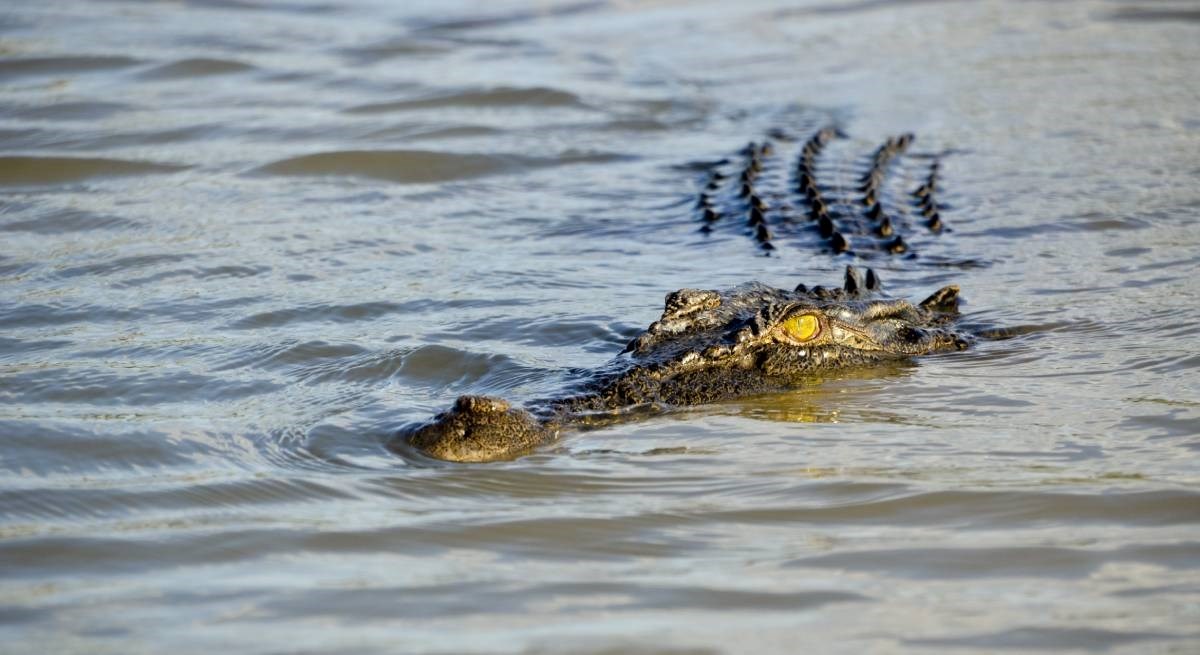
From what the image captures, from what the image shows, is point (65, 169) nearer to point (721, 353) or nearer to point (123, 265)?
point (123, 265)

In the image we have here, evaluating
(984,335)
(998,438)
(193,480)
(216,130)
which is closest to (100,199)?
(216,130)

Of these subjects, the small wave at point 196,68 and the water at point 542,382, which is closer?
the water at point 542,382

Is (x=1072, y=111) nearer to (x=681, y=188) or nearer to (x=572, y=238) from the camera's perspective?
(x=681, y=188)

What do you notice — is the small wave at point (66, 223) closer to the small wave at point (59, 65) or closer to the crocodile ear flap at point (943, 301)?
the crocodile ear flap at point (943, 301)

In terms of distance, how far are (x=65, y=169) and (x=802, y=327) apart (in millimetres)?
6154

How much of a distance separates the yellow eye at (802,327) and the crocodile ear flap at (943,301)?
3.41 feet

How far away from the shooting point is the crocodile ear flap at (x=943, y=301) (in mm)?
6434

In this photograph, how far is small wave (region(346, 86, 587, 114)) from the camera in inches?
483

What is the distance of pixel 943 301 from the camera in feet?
21.2

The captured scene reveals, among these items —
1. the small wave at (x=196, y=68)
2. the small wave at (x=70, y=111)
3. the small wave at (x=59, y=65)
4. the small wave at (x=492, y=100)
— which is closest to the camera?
the small wave at (x=70, y=111)

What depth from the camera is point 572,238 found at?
27.2 ft

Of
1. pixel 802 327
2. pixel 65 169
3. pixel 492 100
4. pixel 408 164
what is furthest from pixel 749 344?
pixel 492 100

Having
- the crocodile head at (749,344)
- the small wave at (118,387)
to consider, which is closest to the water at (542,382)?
the small wave at (118,387)

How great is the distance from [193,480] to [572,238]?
4.07 meters
